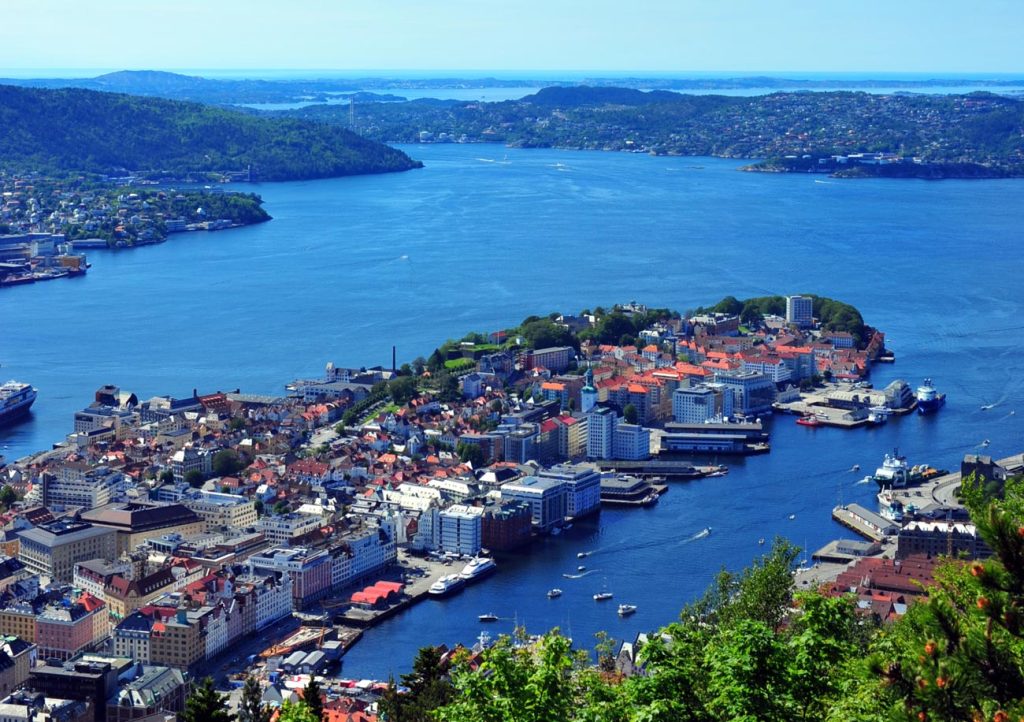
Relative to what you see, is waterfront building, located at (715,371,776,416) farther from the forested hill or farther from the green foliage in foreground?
the forested hill

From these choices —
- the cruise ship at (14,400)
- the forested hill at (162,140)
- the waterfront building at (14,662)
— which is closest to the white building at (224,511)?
the waterfront building at (14,662)

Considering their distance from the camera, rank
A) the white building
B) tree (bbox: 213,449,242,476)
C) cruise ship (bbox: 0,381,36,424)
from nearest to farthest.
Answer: the white building < tree (bbox: 213,449,242,476) < cruise ship (bbox: 0,381,36,424)

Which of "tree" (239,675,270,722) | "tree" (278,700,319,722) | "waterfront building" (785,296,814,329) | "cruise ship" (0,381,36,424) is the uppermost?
"tree" (278,700,319,722)

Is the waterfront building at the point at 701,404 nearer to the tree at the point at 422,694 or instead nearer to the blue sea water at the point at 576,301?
the blue sea water at the point at 576,301

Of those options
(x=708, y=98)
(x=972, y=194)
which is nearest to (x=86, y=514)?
(x=972, y=194)

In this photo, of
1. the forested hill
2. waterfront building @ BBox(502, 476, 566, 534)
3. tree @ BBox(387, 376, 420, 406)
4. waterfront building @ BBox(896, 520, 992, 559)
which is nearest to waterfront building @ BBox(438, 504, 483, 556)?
waterfront building @ BBox(502, 476, 566, 534)

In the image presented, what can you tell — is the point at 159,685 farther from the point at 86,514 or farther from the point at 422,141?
the point at 422,141
